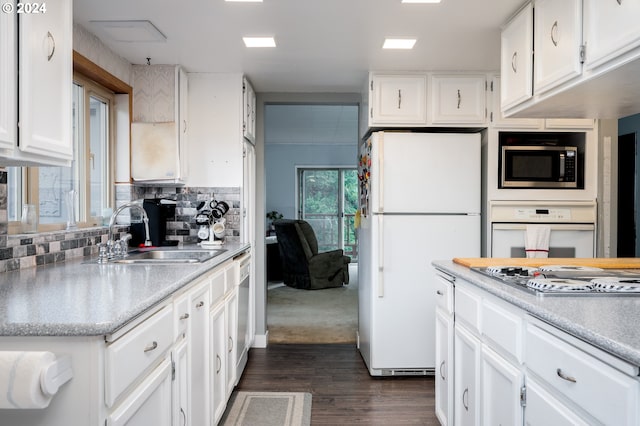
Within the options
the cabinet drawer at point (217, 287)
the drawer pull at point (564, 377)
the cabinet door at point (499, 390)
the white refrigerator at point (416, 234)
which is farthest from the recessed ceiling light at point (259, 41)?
the drawer pull at point (564, 377)

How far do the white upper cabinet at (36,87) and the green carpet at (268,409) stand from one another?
1.72m

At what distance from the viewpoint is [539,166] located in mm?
3414

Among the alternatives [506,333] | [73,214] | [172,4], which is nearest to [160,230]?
[73,214]

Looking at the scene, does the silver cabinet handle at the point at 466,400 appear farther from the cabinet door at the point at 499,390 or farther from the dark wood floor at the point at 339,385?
the dark wood floor at the point at 339,385

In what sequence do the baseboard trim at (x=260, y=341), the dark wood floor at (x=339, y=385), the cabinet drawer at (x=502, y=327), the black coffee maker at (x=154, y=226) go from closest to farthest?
the cabinet drawer at (x=502, y=327) < the dark wood floor at (x=339, y=385) < the black coffee maker at (x=154, y=226) < the baseboard trim at (x=260, y=341)

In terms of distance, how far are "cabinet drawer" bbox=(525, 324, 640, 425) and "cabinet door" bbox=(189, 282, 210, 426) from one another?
1.31 metres

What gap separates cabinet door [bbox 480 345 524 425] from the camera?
154cm

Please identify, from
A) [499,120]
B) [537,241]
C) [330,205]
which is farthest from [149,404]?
[330,205]

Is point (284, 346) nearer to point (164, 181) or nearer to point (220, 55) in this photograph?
point (164, 181)

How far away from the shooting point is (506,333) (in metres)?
1.61

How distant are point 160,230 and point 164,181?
1.18 ft

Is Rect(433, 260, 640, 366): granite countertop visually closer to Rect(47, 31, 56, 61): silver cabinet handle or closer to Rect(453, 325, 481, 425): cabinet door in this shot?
Rect(453, 325, 481, 425): cabinet door

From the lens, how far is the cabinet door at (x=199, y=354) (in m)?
2.01

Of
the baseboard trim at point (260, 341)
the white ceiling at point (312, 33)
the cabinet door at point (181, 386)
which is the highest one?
the white ceiling at point (312, 33)
